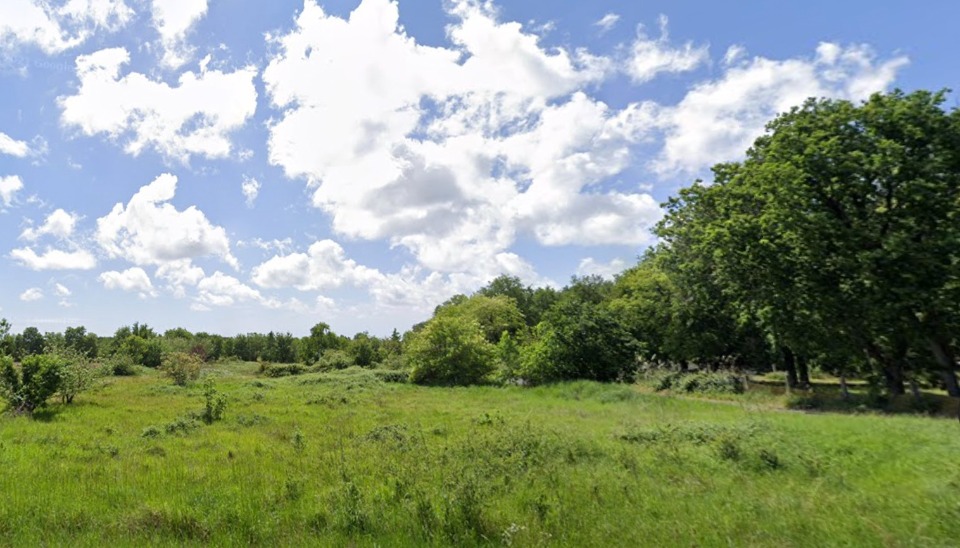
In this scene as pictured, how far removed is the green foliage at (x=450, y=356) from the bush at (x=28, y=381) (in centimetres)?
2518

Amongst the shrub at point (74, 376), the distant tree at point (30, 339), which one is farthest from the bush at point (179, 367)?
the distant tree at point (30, 339)

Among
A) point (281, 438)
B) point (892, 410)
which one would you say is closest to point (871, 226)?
point (892, 410)

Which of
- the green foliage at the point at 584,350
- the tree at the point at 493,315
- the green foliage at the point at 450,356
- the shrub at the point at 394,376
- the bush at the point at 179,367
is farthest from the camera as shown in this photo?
the tree at the point at 493,315

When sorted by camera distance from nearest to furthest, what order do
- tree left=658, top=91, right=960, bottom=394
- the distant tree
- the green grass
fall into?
1. the green grass
2. tree left=658, top=91, right=960, bottom=394
3. the distant tree

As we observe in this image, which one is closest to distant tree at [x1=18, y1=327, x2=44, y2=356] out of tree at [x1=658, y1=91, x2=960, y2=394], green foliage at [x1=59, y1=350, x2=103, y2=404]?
green foliage at [x1=59, y1=350, x2=103, y2=404]

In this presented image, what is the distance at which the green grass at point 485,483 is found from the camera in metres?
6.71

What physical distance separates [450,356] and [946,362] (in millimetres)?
30738

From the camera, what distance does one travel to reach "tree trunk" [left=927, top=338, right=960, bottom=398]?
19750 mm

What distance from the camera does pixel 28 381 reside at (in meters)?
20.6

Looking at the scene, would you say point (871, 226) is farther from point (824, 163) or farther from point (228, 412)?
point (228, 412)

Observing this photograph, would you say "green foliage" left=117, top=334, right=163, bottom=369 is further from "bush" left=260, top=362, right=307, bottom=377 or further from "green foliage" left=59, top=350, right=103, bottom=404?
"green foliage" left=59, top=350, right=103, bottom=404

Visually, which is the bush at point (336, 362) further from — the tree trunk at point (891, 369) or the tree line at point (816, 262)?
the tree trunk at point (891, 369)

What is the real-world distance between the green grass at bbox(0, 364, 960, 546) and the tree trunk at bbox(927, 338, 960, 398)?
6336 millimetres

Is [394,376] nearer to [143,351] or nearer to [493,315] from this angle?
[493,315]
